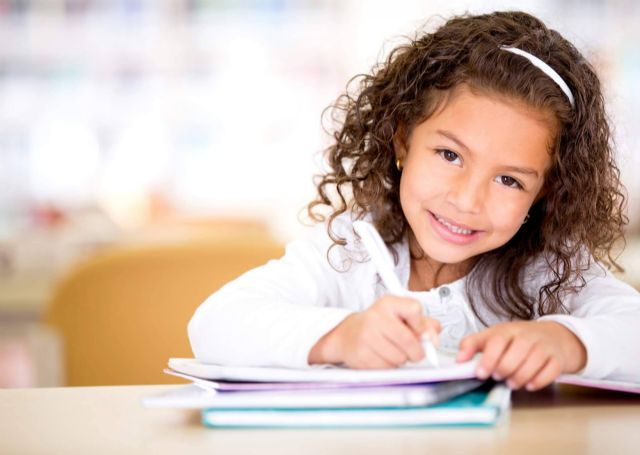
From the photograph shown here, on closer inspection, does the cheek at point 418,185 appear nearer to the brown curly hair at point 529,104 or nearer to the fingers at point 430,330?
the brown curly hair at point 529,104

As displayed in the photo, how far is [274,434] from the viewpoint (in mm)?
647

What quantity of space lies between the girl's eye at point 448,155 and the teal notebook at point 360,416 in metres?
0.40

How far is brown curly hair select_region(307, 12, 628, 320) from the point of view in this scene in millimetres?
1048

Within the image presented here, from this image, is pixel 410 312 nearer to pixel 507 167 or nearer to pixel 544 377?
pixel 544 377

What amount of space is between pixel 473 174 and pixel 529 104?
10 cm

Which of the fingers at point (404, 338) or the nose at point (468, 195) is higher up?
the nose at point (468, 195)

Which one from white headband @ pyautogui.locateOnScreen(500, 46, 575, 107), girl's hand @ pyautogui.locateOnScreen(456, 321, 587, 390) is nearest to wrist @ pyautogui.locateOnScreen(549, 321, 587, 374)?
girl's hand @ pyautogui.locateOnScreen(456, 321, 587, 390)

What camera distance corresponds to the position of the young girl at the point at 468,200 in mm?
985

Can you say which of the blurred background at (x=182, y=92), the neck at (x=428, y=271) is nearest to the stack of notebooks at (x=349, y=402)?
the neck at (x=428, y=271)

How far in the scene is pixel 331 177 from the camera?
4.01 feet

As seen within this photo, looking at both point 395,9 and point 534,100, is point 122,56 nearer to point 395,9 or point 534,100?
point 395,9

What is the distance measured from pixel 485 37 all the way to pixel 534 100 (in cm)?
10

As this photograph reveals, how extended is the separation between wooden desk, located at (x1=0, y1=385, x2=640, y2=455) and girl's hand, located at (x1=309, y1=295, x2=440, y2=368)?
0.29 ft

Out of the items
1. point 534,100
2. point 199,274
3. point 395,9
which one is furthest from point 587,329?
point 395,9
